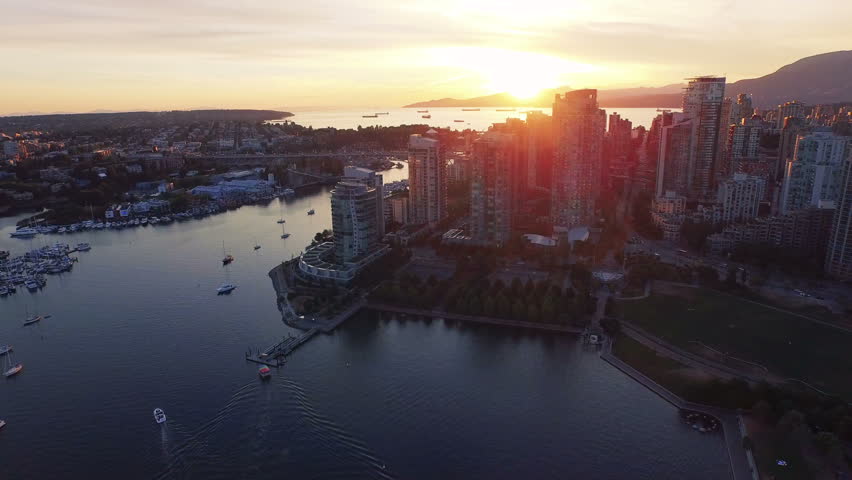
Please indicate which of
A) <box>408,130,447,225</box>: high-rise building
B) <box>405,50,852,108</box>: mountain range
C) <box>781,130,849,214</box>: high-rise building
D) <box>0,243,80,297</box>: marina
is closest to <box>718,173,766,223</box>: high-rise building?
<box>781,130,849,214</box>: high-rise building

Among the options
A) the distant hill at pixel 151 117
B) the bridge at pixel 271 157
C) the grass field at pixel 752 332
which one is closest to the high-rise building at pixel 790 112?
the grass field at pixel 752 332

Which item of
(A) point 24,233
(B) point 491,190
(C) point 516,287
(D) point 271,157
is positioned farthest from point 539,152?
(D) point 271,157

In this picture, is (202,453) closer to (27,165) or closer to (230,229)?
(230,229)

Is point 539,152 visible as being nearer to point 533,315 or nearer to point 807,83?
point 533,315

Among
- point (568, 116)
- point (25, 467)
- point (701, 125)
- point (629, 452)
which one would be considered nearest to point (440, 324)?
point (629, 452)

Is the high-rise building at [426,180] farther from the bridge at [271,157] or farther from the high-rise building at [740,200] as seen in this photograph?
the bridge at [271,157]

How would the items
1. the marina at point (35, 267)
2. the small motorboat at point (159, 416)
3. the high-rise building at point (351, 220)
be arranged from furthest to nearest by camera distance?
1. the marina at point (35, 267)
2. the high-rise building at point (351, 220)
3. the small motorboat at point (159, 416)
